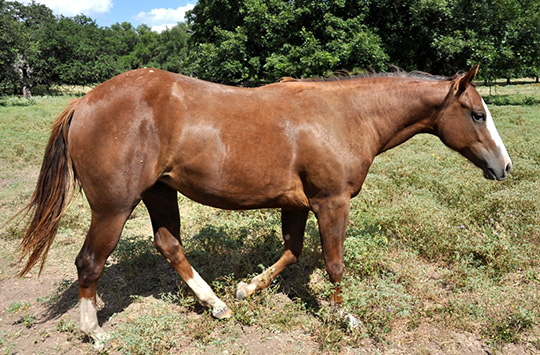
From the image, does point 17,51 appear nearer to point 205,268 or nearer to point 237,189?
point 205,268

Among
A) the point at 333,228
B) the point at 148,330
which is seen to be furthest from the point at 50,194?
the point at 333,228

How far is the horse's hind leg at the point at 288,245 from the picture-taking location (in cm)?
367

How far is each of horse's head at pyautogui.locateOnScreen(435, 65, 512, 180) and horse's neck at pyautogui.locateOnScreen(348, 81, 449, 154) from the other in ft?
0.35

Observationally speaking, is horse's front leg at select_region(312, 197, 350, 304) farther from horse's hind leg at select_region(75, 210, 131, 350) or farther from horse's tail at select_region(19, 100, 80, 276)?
horse's tail at select_region(19, 100, 80, 276)

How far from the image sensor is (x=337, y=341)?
305 cm

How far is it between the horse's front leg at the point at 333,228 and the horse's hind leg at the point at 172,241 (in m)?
1.06

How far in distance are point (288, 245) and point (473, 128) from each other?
→ 2034mm

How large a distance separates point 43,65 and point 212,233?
46911mm

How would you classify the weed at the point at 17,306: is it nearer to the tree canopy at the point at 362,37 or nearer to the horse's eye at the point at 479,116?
the horse's eye at the point at 479,116

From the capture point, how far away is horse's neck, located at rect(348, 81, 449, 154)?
332 cm

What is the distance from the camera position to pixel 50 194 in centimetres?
323

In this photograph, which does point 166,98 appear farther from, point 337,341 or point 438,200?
point 438,200

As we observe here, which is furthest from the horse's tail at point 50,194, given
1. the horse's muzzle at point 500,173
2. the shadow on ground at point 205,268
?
the horse's muzzle at point 500,173

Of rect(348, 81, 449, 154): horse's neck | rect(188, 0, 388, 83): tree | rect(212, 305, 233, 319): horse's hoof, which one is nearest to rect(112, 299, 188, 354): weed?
rect(212, 305, 233, 319): horse's hoof
